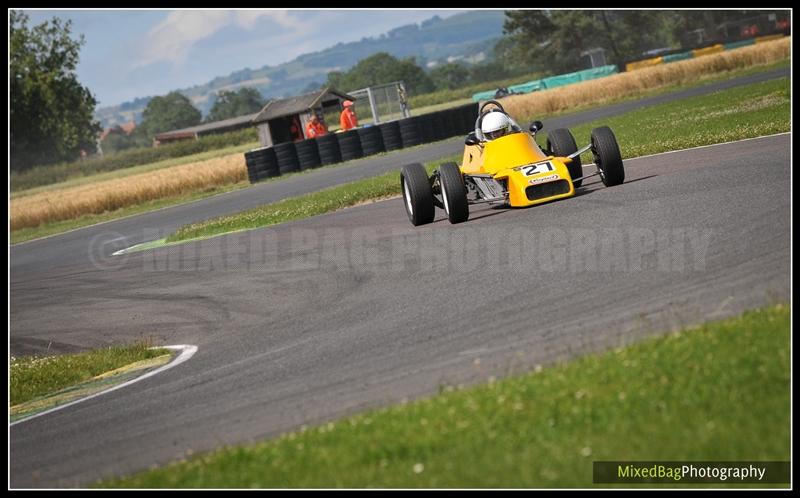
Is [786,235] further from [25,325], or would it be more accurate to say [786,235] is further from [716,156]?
[25,325]

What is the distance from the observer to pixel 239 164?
39.4m

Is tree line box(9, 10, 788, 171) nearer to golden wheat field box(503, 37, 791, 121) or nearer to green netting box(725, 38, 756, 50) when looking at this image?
green netting box(725, 38, 756, 50)

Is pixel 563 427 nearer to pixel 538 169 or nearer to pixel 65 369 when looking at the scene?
pixel 65 369

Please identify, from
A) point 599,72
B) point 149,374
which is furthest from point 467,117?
point 599,72

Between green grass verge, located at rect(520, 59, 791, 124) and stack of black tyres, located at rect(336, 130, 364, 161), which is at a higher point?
stack of black tyres, located at rect(336, 130, 364, 161)

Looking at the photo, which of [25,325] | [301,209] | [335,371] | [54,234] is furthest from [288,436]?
[54,234]

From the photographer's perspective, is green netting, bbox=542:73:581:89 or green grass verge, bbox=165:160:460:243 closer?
green grass verge, bbox=165:160:460:243

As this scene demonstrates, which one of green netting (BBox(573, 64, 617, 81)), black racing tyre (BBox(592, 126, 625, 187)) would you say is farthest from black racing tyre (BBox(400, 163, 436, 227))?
green netting (BBox(573, 64, 617, 81))

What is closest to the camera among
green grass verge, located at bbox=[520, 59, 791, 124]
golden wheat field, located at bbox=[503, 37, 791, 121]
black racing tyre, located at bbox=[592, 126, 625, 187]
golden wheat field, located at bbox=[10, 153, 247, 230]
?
black racing tyre, located at bbox=[592, 126, 625, 187]

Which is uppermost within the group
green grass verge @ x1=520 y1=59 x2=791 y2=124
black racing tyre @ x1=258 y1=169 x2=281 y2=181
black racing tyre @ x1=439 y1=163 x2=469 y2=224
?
black racing tyre @ x1=439 y1=163 x2=469 y2=224

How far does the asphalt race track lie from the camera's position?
6969 millimetres

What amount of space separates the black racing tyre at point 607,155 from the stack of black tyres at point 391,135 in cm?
2101

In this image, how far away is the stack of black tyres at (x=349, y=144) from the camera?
111ft

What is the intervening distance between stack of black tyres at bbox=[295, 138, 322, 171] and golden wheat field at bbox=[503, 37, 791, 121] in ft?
39.5
